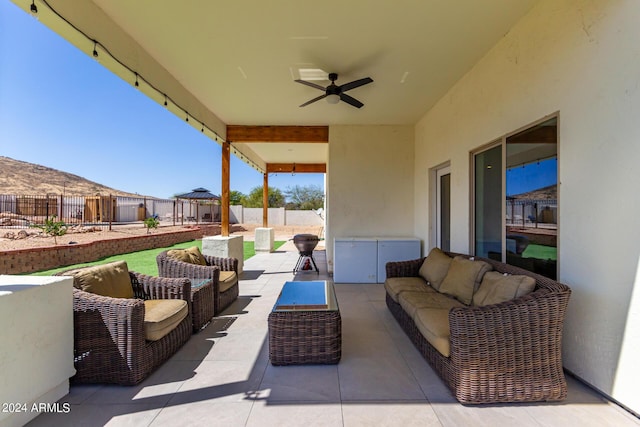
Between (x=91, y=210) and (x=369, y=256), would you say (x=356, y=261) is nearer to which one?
(x=369, y=256)

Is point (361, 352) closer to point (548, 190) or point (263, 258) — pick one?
point (548, 190)

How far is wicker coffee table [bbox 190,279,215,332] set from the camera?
303cm

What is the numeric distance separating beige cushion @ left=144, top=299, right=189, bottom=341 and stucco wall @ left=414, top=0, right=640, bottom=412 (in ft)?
10.7

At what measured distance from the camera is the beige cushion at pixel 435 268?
11.0ft

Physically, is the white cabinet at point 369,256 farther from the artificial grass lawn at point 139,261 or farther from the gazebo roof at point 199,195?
the gazebo roof at point 199,195

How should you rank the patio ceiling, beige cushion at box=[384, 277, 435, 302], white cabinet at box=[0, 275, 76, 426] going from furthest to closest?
beige cushion at box=[384, 277, 435, 302]
the patio ceiling
white cabinet at box=[0, 275, 76, 426]

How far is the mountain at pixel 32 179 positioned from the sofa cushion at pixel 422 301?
13621 mm

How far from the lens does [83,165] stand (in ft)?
75.0

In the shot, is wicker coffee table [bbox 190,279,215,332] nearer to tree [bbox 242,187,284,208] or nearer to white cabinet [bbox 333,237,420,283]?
white cabinet [bbox 333,237,420,283]

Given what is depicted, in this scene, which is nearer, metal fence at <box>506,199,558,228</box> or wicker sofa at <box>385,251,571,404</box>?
wicker sofa at <box>385,251,571,404</box>

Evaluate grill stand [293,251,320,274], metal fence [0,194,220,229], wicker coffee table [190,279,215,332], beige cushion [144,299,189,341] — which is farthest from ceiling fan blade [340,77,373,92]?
metal fence [0,194,220,229]

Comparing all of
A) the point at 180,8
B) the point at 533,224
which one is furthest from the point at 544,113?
the point at 180,8

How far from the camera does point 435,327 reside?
2.20m

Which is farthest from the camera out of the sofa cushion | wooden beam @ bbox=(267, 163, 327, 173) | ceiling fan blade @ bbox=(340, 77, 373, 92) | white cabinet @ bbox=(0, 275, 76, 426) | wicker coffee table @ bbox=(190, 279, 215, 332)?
wooden beam @ bbox=(267, 163, 327, 173)
